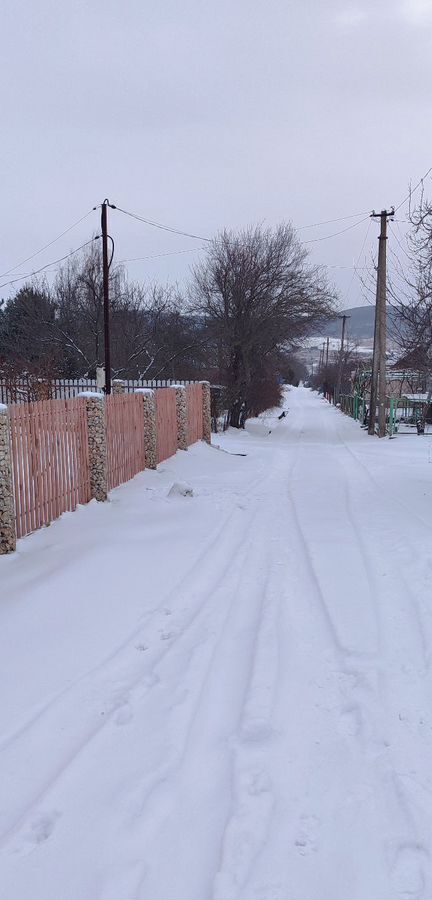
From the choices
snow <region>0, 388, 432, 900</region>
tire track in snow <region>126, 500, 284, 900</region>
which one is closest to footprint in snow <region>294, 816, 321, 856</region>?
snow <region>0, 388, 432, 900</region>

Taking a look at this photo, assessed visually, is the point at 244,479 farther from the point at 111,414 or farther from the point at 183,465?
the point at 111,414

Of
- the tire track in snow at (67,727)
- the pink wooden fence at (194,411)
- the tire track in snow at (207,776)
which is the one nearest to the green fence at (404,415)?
the pink wooden fence at (194,411)

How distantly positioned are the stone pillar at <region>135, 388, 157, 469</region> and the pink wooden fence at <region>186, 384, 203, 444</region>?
13.0ft

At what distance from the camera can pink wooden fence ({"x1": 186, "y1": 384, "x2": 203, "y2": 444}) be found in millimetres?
16938

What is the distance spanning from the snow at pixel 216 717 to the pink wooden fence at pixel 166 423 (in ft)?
20.0

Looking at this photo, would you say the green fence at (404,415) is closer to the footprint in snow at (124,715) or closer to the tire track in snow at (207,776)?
the tire track in snow at (207,776)

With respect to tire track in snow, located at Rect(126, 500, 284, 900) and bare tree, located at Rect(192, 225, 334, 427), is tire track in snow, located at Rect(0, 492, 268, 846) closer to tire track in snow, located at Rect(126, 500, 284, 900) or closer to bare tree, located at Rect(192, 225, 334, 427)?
tire track in snow, located at Rect(126, 500, 284, 900)

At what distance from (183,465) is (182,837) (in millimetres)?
11319

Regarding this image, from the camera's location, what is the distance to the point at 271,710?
143 inches

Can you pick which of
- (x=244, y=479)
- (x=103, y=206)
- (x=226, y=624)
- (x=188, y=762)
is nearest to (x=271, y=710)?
(x=188, y=762)

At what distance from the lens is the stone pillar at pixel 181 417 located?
15.4 m

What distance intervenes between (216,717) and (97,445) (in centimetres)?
618

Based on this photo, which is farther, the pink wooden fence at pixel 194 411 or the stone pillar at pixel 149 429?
the pink wooden fence at pixel 194 411

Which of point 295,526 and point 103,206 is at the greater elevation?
point 103,206
